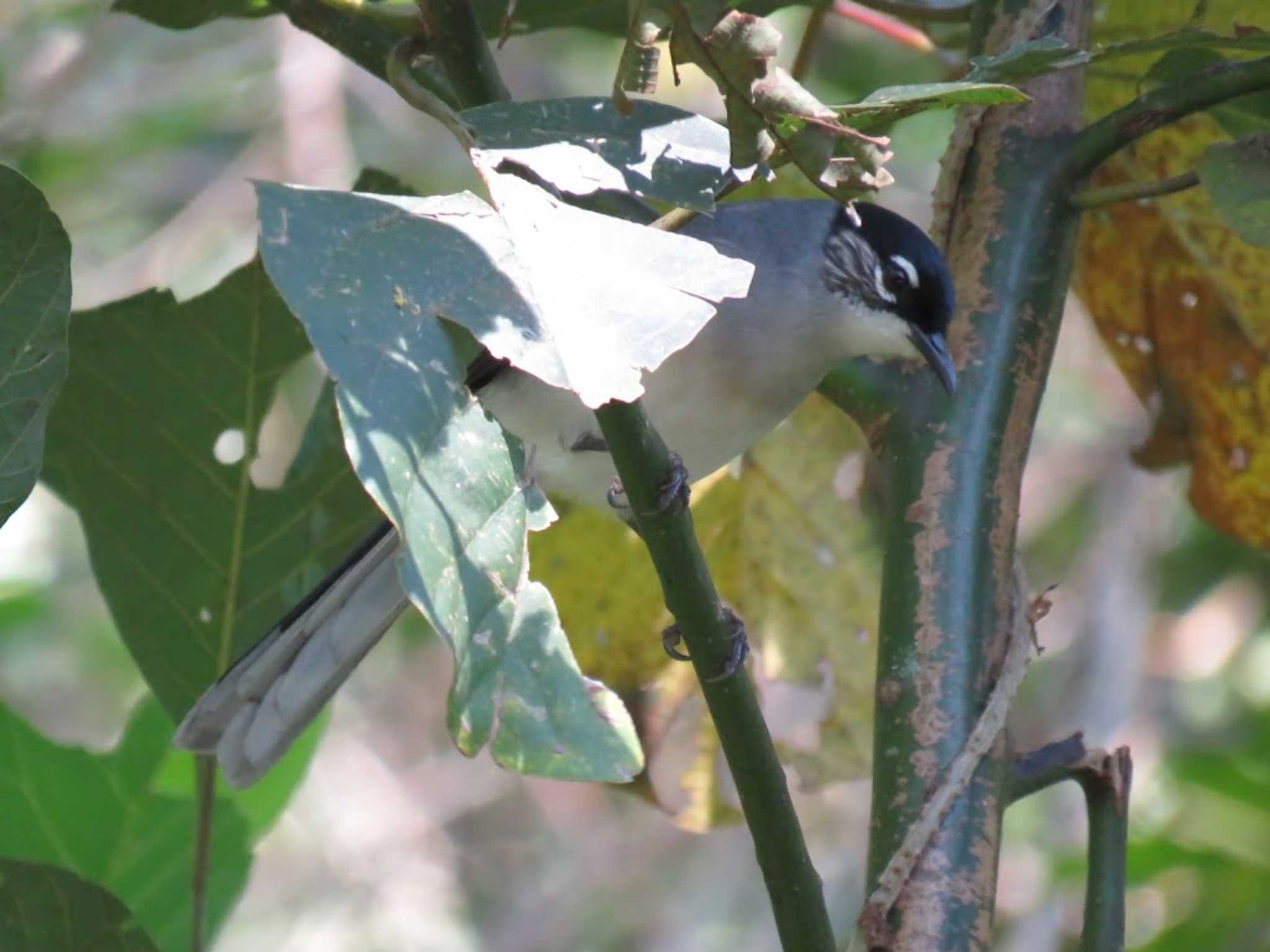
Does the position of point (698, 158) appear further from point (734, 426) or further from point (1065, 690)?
point (1065, 690)

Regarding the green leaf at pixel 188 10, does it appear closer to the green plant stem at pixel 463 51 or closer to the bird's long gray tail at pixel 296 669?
the bird's long gray tail at pixel 296 669

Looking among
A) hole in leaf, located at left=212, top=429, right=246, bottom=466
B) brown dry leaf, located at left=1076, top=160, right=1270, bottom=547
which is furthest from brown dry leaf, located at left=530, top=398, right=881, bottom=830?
hole in leaf, located at left=212, top=429, right=246, bottom=466

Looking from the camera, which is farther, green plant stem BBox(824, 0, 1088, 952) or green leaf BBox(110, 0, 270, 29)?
green leaf BBox(110, 0, 270, 29)

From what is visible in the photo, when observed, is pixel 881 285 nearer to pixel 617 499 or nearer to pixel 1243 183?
pixel 617 499

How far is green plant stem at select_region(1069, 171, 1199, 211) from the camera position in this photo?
1.98m

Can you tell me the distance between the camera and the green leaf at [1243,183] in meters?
1.91

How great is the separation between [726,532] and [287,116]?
15.3 ft

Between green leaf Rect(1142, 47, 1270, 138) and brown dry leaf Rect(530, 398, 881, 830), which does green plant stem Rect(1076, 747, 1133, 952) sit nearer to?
green leaf Rect(1142, 47, 1270, 138)

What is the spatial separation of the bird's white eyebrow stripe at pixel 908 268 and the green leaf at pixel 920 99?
1763mm

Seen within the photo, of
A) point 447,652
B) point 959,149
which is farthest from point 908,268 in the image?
point 447,652

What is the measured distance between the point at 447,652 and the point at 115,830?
4.54 m

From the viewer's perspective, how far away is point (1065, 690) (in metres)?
6.54

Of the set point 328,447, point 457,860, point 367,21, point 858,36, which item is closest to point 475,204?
point 367,21

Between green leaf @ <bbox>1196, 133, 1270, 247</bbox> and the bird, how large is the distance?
647 mm
